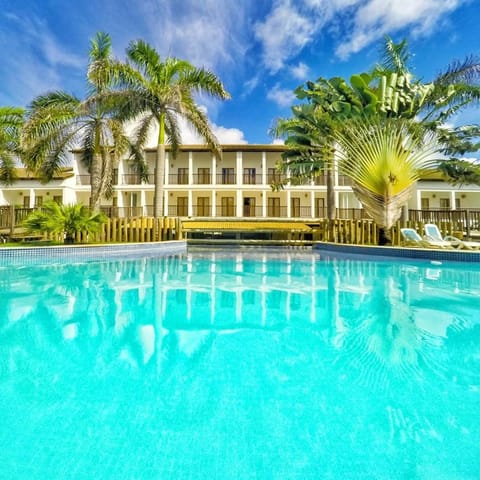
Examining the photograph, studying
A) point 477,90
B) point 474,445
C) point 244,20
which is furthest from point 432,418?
point 244,20

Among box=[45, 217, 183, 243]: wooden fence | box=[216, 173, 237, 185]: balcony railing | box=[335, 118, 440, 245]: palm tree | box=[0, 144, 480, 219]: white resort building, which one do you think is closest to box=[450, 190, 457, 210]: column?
box=[0, 144, 480, 219]: white resort building

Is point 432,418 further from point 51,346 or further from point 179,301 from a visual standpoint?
point 179,301

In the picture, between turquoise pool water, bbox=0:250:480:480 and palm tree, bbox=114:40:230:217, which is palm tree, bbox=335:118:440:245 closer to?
palm tree, bbox=114:40:230:217

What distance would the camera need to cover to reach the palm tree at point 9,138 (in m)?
16.7

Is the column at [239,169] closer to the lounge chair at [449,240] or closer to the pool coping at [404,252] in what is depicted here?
the pool coping at [404,252]

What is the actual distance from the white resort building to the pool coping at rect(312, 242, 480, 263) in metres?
13.0

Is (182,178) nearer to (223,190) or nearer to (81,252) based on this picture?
(223,190)

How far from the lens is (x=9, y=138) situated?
17.1 metres

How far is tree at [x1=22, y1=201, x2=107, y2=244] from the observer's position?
1274 cm

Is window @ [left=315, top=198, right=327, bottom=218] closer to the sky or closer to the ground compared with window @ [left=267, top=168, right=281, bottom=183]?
closer to the ground

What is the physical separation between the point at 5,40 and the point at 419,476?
74.4 feet

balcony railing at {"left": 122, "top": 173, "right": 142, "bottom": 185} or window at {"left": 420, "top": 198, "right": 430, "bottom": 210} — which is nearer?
balcony railing at {"left": 122, "top": 173, "right": 142, "bottom": 185}

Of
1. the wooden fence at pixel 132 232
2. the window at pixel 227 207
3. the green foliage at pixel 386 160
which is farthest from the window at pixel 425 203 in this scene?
the wooden fence at pixel 132 232

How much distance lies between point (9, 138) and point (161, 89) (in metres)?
8.71
